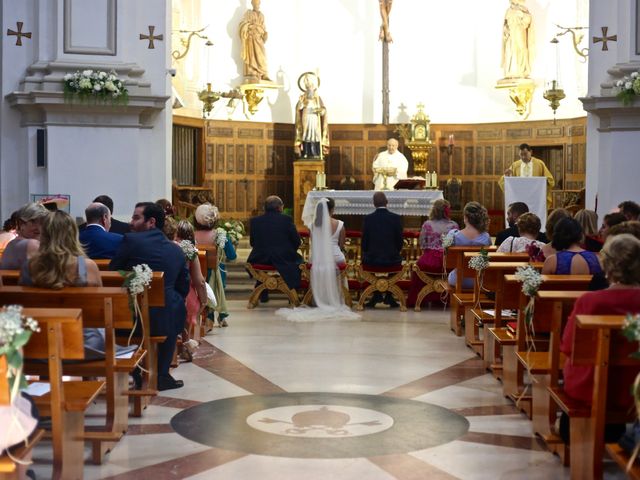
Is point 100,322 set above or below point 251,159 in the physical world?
below

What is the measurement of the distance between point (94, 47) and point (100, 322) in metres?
7.04

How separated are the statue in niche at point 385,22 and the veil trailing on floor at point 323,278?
1036cm

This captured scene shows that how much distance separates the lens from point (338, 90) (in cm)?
2175

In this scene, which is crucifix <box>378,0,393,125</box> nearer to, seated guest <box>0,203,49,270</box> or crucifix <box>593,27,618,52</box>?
crucifix <box>593,27,618,52</box>

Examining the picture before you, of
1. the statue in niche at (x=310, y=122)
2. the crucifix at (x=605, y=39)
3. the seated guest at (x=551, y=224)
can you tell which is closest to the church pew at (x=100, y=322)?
the seated guest at (x=551, y=224)

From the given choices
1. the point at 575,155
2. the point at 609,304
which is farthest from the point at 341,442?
the point at 575,155

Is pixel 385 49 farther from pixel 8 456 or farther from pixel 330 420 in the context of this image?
pixel 8 456

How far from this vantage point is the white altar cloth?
48.4 ft

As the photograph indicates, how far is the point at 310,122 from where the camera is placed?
19.6m

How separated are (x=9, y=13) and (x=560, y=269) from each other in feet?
26.5

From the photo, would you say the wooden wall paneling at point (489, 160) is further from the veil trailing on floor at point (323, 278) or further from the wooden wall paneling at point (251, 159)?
the veil trailing on floor at point (323, 278)

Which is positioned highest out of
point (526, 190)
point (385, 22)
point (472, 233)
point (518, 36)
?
point (385, 22)

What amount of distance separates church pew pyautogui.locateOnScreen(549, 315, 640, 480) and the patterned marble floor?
353 mm

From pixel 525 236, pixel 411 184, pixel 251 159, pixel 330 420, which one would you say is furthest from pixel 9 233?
pixel 251 159
